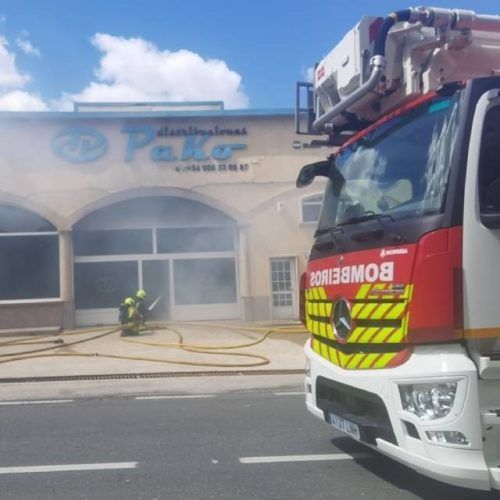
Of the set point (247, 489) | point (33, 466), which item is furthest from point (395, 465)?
point (33, 466)

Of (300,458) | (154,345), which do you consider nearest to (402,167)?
(300,458)

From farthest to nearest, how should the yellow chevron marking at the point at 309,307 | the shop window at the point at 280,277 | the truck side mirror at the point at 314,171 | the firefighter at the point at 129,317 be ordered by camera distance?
the shop window at the point at 280,277 → the firefighter at the point at 129,317 → the truck side mirror at the point at 314,171 → the yellow chevron marking at the point at 309,307

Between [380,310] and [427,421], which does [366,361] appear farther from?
[427,421]

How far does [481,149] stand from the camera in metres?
3.34

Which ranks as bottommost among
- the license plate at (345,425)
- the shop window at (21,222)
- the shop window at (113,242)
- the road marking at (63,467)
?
the road marking at (63,467)

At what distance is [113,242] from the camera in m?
16.5

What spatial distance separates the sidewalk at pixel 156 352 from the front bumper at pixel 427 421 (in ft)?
20.6

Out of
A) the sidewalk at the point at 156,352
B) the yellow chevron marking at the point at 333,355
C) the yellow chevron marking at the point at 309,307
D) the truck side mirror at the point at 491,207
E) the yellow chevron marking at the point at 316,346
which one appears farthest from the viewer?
the sidewalk at the point at 156,352

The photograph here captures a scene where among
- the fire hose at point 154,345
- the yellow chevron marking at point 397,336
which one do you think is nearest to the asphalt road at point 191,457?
the yellow chevron marking at point 397,336

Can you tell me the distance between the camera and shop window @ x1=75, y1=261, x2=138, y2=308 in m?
16.3

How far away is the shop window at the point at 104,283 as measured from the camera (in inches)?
642

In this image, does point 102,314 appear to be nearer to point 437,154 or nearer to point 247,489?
point 247,489

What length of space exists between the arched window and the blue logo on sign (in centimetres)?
182

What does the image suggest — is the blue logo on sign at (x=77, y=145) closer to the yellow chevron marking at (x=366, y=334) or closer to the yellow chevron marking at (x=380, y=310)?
the yellow chevron marking at (x=366, y=334)
